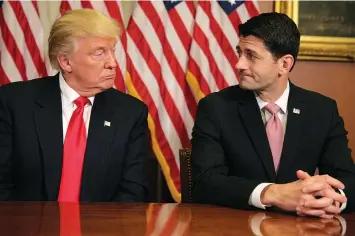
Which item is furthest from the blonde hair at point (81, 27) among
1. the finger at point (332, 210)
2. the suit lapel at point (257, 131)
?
the finger at point (332, 210)

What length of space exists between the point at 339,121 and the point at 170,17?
1484 mm

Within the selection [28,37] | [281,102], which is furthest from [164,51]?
[281,102]

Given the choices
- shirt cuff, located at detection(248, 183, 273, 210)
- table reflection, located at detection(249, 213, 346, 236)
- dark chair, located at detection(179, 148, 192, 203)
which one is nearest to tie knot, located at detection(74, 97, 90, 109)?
dark chair, located at detection(179, 148, 192, 203)

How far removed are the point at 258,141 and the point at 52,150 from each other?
93 cm

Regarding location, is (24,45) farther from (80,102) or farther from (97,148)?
(97,148)

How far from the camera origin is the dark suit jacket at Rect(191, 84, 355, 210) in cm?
264

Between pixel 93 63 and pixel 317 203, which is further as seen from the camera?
pixel 93 63

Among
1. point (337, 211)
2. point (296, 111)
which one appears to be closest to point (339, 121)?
point (296, 111)

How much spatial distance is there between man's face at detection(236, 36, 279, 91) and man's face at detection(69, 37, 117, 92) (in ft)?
2.03

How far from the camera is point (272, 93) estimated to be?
280 cm

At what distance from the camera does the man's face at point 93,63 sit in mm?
2744

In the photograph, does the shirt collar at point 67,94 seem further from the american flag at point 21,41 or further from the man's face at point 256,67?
the american flag at point 21,41

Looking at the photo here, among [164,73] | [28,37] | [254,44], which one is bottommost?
[164,73]

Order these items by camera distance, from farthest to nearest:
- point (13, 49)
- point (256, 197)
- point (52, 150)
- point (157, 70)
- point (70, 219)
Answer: point (157, 70), point (13, 49), point (52, 150), point (256, 197), point (70, 219)
